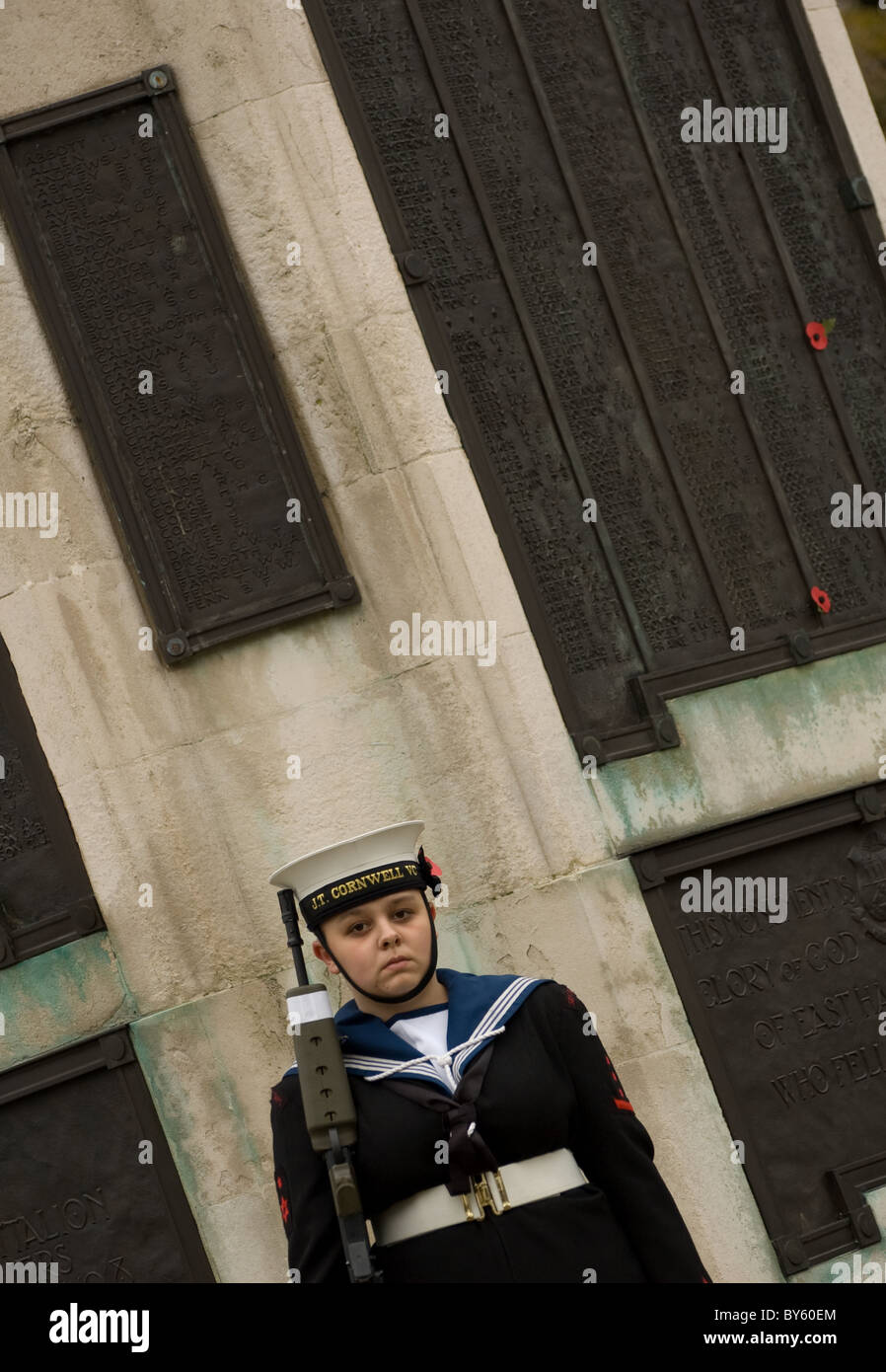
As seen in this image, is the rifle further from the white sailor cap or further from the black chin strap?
the white sailor cap

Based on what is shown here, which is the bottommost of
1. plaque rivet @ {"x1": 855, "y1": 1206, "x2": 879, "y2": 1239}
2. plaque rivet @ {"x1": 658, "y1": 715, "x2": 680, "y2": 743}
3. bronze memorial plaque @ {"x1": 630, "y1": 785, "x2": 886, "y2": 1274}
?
plaque rivet @ {"x1": 855, "y1": 1206, "x2": 879, "y2": 1239}

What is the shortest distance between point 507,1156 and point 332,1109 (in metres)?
0.54

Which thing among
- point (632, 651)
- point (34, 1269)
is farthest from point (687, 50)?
point (34, 1269)

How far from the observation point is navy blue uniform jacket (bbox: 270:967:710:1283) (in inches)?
167

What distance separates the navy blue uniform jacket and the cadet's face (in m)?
0.17

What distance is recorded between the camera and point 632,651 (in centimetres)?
743

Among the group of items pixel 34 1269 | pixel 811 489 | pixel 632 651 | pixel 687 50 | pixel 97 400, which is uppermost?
pixel 687 50

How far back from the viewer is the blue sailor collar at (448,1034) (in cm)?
439

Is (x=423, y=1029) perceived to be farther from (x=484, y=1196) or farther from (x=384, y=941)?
(x=484, y=1196)

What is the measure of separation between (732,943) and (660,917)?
0.40 metres

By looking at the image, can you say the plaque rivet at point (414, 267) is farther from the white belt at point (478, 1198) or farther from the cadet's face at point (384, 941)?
the white belt at point (478, 1198)

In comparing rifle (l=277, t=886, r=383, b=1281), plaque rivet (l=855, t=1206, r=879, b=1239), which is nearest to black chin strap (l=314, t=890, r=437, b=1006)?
rifle (l=277, t=886, r=383, b=1281)

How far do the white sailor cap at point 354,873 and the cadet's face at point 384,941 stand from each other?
0.03 metres

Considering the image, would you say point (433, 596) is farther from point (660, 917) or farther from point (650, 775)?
point (660, 917)
